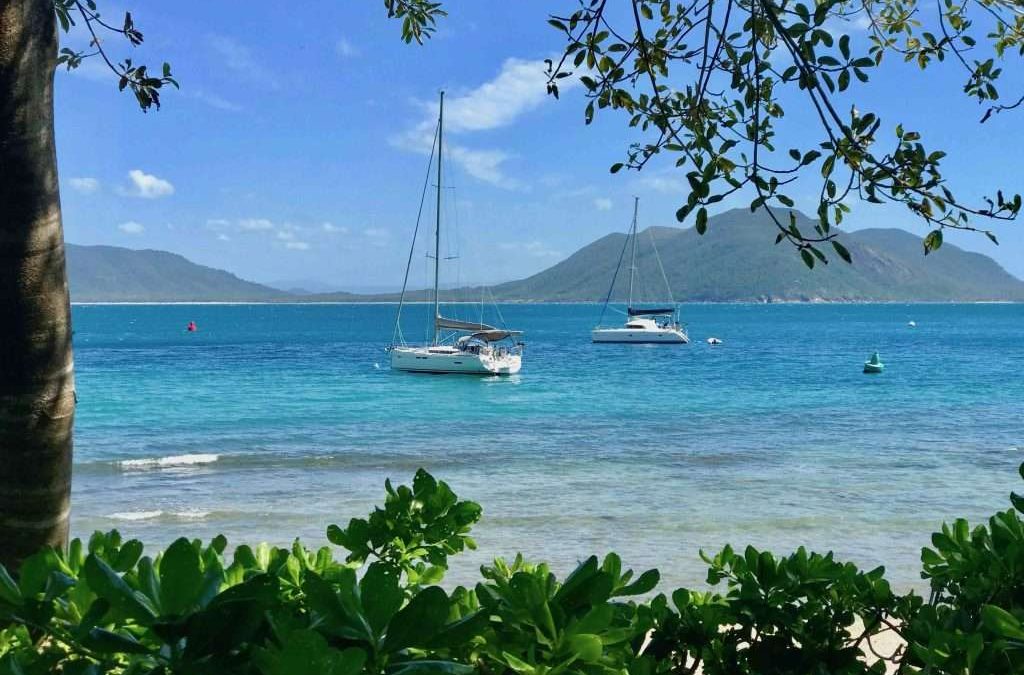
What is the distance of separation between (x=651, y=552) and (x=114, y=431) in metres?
16.6

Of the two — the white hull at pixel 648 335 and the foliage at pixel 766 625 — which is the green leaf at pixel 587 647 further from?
the white hull at pixel 648 335

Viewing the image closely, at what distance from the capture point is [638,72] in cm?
348

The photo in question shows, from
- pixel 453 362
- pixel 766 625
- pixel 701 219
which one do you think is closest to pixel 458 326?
pixel 453 362

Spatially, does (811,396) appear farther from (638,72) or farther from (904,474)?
(638,72)

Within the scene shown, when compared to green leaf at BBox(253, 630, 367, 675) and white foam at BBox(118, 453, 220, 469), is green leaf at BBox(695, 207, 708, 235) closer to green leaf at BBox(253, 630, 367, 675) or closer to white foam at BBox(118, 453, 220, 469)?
green leaf at BBox(253, 630, 367, 675)

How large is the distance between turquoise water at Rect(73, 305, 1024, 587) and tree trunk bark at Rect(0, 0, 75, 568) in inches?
288

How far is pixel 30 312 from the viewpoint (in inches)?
85.4

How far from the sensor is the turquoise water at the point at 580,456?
1166cm

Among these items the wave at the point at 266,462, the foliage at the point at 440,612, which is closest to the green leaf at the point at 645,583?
the foliage at the point at 440,612

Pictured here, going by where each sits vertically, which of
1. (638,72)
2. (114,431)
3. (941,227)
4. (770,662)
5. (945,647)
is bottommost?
(114,431)

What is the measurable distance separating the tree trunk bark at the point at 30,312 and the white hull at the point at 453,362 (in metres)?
38.0

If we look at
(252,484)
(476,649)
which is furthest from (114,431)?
(476,649)

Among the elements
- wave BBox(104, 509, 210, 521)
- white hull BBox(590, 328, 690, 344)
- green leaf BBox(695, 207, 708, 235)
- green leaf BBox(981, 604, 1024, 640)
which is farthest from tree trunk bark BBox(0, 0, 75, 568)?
white hull BBox(590, 328, 690, 344)

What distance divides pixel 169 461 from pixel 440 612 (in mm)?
17926
